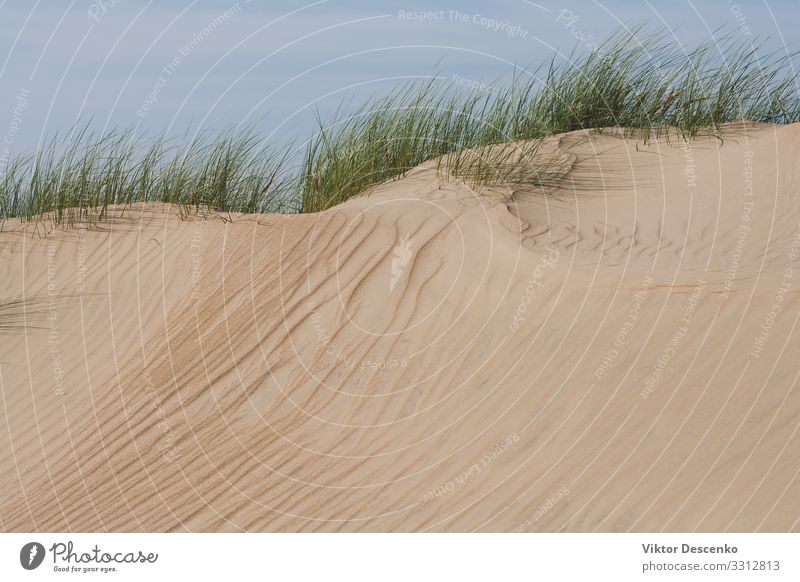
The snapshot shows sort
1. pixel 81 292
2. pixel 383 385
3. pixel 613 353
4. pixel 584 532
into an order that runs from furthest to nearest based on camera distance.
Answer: pixel 81 292 → pixel 383 385 → pixel 613 353 → pixel 584 532

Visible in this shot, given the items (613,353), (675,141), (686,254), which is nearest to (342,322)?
(613,353)

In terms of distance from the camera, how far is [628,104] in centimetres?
1019

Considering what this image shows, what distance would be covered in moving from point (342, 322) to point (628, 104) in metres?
5.59

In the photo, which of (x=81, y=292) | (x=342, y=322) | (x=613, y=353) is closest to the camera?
(x=613, y=353)

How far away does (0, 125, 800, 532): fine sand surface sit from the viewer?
4691mm

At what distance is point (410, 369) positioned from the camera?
5.67 m

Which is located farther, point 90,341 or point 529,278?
point 90,341

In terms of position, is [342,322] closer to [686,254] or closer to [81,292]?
[81,292]

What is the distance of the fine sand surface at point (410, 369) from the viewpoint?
469 cm

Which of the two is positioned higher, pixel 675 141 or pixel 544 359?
pixel 675 141

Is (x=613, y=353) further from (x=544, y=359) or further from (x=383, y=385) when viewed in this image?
(x=383, y=385)

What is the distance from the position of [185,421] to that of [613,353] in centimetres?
281

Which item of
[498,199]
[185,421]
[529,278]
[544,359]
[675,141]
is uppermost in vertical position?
[675,141]

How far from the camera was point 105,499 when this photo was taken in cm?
542
